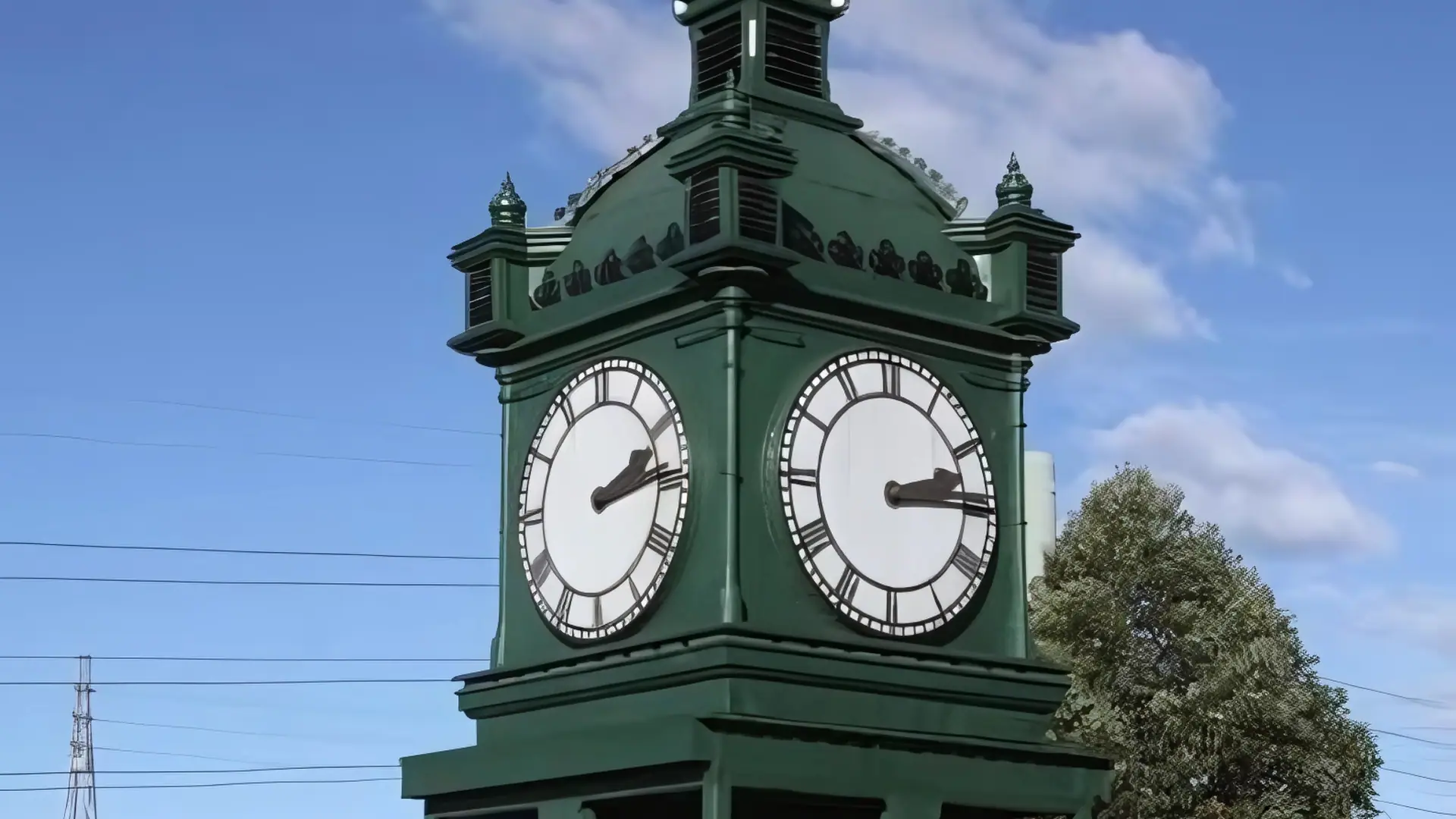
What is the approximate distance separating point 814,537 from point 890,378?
90cm

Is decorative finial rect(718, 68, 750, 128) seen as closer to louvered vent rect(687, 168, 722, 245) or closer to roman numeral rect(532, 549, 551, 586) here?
louvered vent rect(687, 168, 722, 245)

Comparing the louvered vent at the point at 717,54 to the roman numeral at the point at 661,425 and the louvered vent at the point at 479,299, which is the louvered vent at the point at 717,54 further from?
the roman numeral at the point at 661,425

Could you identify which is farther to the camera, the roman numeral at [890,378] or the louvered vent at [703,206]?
the roman numeral at [890,378]

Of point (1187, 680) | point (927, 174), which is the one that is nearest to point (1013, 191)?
point (927, 174)

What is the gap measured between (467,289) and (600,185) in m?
0.87

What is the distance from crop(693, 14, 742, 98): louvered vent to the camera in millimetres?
10812

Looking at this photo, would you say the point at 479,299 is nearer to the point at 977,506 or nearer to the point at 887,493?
the point at 887,493

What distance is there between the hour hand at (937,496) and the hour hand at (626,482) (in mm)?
1074

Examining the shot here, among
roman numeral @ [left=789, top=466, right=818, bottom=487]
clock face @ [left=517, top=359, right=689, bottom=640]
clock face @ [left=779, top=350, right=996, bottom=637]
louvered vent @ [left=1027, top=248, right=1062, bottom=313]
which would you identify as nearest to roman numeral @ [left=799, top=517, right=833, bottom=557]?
clock face @ [left=779, top=350, right=996, bottom=637]

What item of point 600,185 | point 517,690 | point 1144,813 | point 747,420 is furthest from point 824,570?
point 1144,813

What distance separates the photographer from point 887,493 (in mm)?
10117

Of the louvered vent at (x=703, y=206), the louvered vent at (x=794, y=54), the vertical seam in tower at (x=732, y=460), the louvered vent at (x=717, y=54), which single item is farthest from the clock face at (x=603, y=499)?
the louvered vent at (x=794, y=54)

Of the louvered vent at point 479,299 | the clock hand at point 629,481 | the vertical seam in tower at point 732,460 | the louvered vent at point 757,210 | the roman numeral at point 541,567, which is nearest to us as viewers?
the vertical seam in tower at point 732,460

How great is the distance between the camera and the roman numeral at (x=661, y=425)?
10.0 meters
